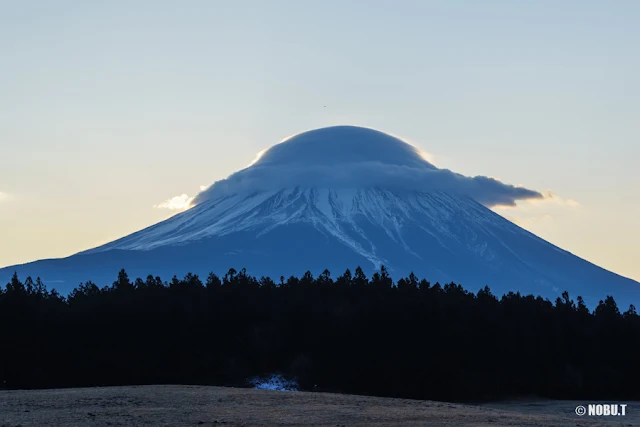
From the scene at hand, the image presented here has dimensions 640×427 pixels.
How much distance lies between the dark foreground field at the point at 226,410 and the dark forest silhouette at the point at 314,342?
16455mm

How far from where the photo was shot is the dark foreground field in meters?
35.6

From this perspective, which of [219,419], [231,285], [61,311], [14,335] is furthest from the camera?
[231,285]

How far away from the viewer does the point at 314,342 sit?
6662 cm

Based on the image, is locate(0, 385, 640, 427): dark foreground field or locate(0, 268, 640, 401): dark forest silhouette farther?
locate(0, 268, 640, 401): dark forest silhouette

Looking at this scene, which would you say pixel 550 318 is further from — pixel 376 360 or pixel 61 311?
pixel 61 311

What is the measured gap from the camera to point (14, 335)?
204 feet

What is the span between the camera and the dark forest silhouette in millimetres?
62812

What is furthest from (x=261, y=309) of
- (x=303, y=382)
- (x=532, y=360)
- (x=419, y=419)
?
(x=419, y=419)

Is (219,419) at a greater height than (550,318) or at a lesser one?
lesser

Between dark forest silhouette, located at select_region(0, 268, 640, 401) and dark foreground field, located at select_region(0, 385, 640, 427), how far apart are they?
54.0 ft

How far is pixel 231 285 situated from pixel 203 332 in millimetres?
8131

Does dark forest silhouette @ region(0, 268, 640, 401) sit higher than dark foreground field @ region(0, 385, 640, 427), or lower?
higher

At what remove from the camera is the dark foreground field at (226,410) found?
117 ft

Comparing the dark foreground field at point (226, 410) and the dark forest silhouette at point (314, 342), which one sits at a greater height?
the dark forest silhouette at point (314, 342)
